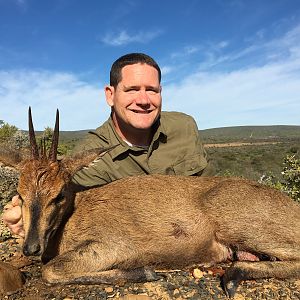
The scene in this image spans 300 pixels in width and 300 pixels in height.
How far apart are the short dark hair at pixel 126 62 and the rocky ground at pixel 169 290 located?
401 centimetres

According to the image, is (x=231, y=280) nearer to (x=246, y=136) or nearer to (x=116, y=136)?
(x=116, y=136)

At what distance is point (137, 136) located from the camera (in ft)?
26.3

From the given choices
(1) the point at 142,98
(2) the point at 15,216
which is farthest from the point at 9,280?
(1) the point at 142,98

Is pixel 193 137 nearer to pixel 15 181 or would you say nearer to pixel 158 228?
pixel 158 228

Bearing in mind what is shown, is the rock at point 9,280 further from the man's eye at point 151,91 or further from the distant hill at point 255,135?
the distant hill at point 255,135

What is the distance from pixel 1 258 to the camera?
6633 mm

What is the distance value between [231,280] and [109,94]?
4505 mm

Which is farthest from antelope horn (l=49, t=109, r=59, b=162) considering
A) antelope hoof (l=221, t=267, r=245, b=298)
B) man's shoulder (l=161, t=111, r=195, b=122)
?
man's shoulder (l=161, t=111, r=195, b=122)

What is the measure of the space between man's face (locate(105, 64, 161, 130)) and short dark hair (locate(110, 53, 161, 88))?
9 cm

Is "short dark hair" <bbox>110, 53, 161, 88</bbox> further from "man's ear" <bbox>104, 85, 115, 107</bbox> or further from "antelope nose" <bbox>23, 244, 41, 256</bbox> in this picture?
"antelope nose" <bbox>23, 244, 41, 256</bbox>

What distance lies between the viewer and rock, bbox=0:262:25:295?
497 centimetres

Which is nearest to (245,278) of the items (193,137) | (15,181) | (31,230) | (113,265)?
(113,265)

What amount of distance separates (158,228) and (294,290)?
6.63 feet

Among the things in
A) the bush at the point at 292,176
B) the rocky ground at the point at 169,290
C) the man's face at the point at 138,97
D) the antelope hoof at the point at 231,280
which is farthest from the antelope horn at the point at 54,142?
the bush at the point at 292,176
